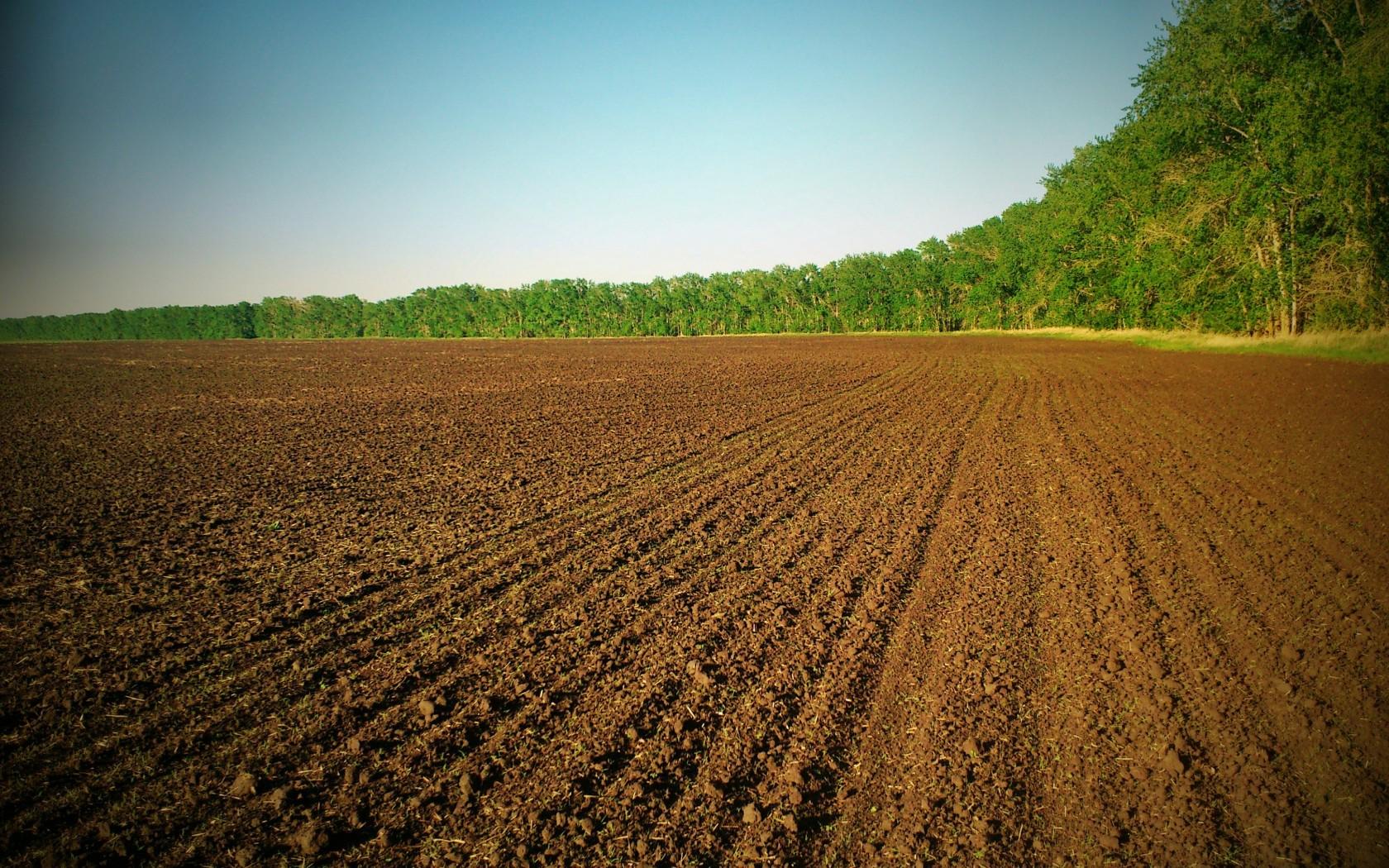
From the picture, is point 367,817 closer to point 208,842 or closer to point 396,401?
point 208,842

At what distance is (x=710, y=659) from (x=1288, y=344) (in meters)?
34.5

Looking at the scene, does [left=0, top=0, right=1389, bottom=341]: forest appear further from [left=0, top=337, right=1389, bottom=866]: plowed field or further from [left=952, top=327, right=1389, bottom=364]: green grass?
[left=0, top=337, right=1389, bottom=866]: plowed field

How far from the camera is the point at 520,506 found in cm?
800

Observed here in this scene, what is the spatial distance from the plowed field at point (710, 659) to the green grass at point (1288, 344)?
18.4m

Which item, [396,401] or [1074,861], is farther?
[396,401]

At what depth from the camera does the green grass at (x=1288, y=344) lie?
22.0 metres

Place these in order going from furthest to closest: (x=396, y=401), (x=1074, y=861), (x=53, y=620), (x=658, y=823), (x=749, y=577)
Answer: (x=396, y=401), (x=749, y=577), (x=53, y=620), (x=658, y=823), (x=1074, y=861)

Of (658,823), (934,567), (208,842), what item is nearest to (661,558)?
(934,567)

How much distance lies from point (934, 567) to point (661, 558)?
270 centimetres

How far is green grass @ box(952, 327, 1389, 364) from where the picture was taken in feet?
72.2

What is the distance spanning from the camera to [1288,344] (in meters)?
26.1

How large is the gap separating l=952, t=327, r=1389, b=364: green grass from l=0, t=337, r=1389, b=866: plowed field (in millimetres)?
18377

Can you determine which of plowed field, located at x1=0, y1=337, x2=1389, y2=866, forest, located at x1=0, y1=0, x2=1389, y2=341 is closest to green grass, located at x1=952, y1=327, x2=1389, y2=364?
forest, located at x1=0, y1=0, x2=1389, y2=341

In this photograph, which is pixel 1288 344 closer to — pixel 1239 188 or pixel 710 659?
pixel 1239 188
